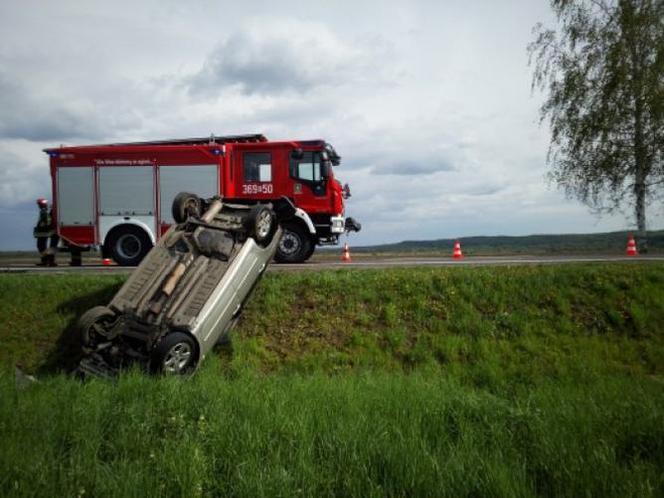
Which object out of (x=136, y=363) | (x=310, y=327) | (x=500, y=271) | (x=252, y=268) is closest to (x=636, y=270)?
(x=500, y=271)

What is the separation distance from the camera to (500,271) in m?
9.65

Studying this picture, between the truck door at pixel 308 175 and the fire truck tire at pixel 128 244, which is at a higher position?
the truck door at pixel 308 175

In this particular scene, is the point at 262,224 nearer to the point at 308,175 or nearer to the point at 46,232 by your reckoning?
the point at 308,175

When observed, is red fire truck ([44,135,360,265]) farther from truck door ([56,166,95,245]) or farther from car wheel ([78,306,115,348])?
car wheel ([78,306,115,348])

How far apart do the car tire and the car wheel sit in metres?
1.04

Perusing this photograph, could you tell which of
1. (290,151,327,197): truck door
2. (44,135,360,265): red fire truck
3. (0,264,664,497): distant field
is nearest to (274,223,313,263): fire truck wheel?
(44,135,360,265): red fire truck

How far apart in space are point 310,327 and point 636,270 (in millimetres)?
5869

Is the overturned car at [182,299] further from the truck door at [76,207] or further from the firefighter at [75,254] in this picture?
the firefighter at [75,254]

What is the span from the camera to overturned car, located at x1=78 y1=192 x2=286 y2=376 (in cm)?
635

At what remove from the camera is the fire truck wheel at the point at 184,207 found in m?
8.19

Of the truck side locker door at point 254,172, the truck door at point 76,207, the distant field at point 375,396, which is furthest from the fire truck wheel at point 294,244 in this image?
the truck door at point 76,207

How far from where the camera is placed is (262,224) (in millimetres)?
7742

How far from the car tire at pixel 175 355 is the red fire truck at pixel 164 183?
7.79 m

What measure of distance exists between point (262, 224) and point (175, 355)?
2.35 meters
